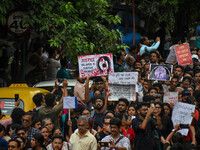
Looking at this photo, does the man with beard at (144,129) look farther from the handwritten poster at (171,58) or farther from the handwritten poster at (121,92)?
the handwritten poster at (171,58)

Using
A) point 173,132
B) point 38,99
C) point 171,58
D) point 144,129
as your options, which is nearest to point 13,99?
point 38,99

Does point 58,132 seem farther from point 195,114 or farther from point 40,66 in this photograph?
point 40,66

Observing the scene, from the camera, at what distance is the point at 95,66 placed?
1262 centimetres

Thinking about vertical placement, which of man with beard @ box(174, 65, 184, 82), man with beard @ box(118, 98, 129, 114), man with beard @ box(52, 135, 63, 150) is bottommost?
man with beard @ box(52, 135, 63, 150)

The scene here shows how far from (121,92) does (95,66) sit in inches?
33.1

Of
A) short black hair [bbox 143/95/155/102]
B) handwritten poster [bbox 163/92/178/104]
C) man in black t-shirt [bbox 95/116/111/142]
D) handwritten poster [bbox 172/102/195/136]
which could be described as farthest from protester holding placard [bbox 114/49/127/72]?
man in black t-shirt [bbox 95/116/111/142]

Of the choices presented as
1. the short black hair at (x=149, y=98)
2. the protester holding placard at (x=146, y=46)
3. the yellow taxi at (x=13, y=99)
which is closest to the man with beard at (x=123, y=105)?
the short black hair at (x=149, y=98)

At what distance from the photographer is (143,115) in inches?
431

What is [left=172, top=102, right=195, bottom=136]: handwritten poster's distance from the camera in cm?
1077

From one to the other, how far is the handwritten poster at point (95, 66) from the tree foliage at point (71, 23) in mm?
1411

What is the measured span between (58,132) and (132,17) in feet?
37.3

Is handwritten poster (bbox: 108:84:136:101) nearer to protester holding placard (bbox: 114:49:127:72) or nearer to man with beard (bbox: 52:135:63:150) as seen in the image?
protester holding placard (bbox: 114:49:127:72)

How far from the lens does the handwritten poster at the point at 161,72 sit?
13633mm

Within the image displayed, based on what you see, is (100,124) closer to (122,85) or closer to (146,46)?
(122,85)
